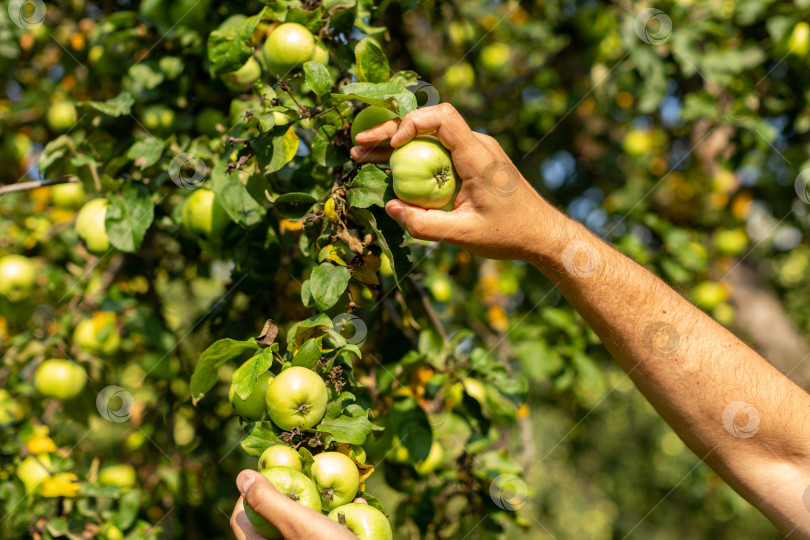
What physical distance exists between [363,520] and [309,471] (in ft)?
0.36

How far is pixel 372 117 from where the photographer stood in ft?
3.46

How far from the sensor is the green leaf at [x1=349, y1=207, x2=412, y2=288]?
3.37 feet

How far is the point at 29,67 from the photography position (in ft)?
8.08

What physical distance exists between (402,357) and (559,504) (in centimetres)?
789

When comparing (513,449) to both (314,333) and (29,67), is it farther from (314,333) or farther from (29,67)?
(29,67)

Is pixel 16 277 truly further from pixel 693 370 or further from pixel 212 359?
pixel 693 370
